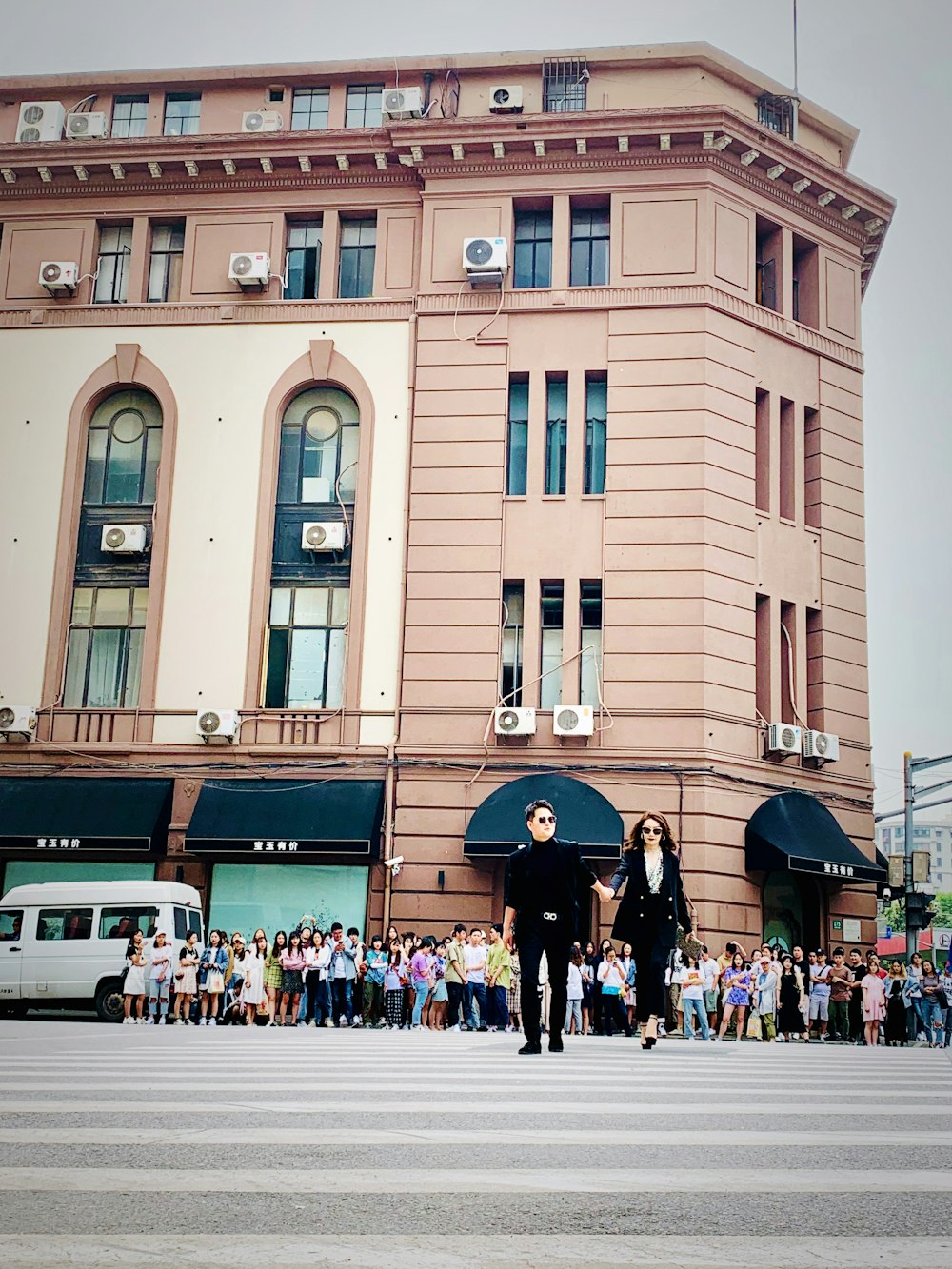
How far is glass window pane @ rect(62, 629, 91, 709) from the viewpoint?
33.3 metres

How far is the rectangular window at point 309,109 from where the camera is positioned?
35844 millimetres

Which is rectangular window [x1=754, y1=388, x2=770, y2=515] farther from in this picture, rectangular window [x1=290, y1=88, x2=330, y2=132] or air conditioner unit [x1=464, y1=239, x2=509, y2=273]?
rectangular window [x1=290, y1=88, x2=330, y2=132]

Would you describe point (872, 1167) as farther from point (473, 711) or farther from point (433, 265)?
point (433, 265)

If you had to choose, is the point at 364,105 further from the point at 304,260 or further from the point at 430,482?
the point at 430,482

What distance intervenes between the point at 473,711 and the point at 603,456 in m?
6.35

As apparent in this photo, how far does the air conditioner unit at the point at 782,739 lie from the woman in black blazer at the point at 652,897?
745 inches

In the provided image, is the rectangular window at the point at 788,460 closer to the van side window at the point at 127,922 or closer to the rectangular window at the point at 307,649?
the rectangular window at the point at 307,649

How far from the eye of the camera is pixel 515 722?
3078 centimetres

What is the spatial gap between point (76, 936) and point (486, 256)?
16.7 metres

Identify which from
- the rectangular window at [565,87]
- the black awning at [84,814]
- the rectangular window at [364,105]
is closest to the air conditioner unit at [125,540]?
the black awning at [84,814]

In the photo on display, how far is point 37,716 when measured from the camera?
3294 centimetres

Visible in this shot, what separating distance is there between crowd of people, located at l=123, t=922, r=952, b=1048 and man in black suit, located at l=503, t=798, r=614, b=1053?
41.6ft

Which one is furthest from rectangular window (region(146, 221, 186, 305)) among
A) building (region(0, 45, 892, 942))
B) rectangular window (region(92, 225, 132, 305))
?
rectangular window (region(92, 225, 132, 305))

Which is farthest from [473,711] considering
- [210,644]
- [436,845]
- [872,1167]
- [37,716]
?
[872,1167]
